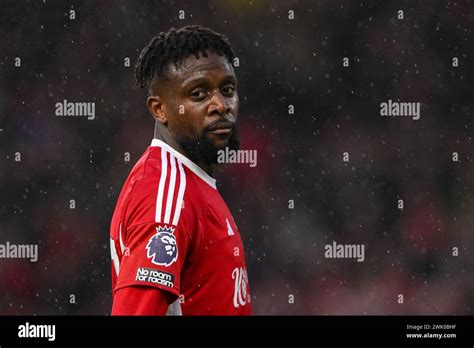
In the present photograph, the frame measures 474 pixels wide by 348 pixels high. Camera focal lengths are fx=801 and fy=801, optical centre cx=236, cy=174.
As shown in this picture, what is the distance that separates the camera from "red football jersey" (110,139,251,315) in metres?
2.59

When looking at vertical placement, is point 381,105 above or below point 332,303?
above

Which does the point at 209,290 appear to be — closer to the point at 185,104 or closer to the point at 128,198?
the point at 128,198

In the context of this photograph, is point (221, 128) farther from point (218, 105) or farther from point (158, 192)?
point (158, 192)

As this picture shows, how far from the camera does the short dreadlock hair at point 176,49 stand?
10.0 feet

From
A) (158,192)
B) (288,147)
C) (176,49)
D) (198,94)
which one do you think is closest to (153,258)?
(158,192)

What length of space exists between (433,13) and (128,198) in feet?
22.0

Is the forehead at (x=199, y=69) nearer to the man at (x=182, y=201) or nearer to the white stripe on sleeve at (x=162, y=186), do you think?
the man at (x=182, y=201)

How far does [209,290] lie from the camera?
9.31ft

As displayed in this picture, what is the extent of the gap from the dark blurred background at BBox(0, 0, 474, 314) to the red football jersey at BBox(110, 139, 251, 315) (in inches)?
208

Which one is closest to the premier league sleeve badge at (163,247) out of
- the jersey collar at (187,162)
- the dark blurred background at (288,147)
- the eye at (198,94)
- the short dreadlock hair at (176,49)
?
the jersey collar at (187,162)

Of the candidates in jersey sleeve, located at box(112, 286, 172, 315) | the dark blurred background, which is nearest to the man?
jersey sleeve, located at box(112, 286, 172, 315)

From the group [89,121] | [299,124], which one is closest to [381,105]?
[299,124]

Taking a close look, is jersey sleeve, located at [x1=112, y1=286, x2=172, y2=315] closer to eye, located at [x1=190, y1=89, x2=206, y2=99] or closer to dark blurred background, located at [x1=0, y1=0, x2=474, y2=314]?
eye, located at [x1=190, y1=89, x2=206, y2=99]

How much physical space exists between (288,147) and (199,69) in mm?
5620
